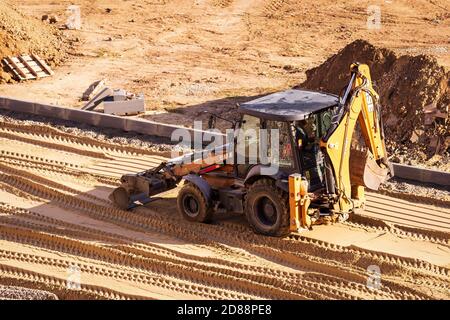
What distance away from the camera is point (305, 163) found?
11.9 metres

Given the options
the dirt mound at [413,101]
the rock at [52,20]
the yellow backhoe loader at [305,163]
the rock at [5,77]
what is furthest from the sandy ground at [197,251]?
the rock at [52,20]

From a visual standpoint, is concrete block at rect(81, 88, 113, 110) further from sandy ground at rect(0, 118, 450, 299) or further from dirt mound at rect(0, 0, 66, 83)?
sandy ground at rect(0, 118, 450, 299)

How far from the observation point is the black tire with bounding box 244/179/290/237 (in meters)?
11.9

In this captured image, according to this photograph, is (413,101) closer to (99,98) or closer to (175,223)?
(175,223)

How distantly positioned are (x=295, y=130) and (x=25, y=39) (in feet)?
39.1

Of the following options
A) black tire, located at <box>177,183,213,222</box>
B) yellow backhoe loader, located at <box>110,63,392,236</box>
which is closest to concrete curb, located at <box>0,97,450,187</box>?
yellow backhoe loader, located at <box>110,63,392,236</box>

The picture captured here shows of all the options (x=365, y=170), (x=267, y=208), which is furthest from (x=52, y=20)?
(x=365, y=170)

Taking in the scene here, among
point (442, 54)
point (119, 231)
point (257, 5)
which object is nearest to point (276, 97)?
point (119, 231)

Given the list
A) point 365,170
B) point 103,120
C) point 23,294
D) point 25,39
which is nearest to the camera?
point 23,294

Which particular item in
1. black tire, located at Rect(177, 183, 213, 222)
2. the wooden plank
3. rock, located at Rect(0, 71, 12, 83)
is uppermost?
the wooden plank

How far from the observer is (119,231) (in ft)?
42.7

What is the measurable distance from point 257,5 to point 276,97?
46.2ft

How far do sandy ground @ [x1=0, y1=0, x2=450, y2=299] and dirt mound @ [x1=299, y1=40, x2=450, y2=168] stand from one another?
1.81 m

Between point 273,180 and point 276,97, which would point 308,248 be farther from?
point 276,97
